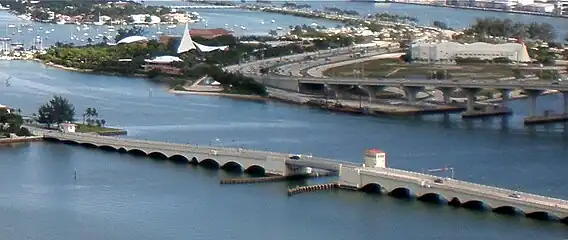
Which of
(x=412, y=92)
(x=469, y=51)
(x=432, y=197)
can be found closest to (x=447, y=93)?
(x=412, y=92)

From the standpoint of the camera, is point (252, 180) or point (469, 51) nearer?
point (252, 180)

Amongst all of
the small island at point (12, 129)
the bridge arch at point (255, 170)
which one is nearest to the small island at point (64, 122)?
the small island at point (12, 129)

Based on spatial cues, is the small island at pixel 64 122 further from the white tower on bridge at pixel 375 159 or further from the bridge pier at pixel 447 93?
the bridge pier at pixel 447 93

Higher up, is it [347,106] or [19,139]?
[347,106]

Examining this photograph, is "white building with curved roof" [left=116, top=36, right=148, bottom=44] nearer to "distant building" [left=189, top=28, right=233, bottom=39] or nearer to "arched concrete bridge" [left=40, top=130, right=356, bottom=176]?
"distant building" [left=189, top=28, right=233, bottom=39]

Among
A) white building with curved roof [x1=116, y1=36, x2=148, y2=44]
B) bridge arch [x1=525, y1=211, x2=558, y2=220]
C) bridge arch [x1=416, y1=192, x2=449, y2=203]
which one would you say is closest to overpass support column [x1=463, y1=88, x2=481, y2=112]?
bridge arch [x1=416, y1=192, x2=449, y2=203]

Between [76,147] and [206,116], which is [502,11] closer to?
[206,116]

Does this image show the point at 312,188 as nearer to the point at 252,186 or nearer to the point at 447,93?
the point at 252,186
